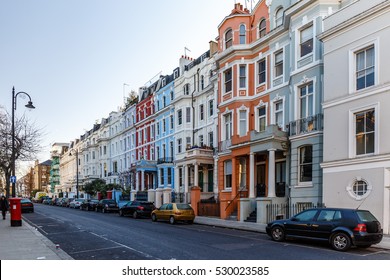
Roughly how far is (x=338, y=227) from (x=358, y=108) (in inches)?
261

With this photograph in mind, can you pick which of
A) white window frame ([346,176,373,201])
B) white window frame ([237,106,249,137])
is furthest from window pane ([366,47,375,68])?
white window frame ([237,106,249,137])

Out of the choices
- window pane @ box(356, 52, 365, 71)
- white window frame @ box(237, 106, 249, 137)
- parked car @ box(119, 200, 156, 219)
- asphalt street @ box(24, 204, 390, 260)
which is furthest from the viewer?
parked car @ box(119, 200, 156, 219)

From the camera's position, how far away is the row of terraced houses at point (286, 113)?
1642 centimetres

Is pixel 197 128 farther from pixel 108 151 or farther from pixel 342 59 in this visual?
pixel 108 151

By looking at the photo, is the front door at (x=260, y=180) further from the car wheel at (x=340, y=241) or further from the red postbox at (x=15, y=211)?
the red postbox at (x=15, y=211)

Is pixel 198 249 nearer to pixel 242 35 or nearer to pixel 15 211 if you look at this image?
pixel 15 211

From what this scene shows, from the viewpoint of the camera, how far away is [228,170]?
28094 mm

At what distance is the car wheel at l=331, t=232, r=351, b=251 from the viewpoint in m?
12.0

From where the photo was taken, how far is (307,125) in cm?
2058

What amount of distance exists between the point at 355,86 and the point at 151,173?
3123 cm

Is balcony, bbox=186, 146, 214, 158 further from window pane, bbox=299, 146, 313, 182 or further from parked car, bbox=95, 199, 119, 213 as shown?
window pane, bbox=299, 146, 313, 182

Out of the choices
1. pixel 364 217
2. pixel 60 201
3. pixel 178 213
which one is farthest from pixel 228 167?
pixel 60 201

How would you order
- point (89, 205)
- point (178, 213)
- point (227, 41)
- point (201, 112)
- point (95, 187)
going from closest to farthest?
point (178, 213)
point (227, 41)
point (201, 112)
point (89, 205)
point (95, 187)

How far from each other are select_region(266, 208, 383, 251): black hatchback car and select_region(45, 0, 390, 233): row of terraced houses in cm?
360
